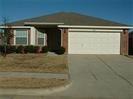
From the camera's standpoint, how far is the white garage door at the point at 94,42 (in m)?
26.4

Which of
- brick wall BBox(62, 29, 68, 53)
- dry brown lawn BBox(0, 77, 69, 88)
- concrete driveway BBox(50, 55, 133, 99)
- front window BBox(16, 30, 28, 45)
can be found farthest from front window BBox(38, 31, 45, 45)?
dry brown lawn BBox(0, 77, 69, 88)

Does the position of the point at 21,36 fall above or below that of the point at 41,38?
above

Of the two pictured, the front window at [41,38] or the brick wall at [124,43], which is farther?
the front window at [41,38]

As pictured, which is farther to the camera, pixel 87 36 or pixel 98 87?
pixel 87 36

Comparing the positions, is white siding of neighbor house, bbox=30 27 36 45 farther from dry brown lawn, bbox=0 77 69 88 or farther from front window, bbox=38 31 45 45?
dry brown lawn, bbox=0 77 69 88

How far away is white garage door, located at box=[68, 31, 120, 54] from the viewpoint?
2644 cm

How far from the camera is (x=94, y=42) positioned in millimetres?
26562

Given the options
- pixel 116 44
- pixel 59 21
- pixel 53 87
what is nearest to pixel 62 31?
pixel 59 21

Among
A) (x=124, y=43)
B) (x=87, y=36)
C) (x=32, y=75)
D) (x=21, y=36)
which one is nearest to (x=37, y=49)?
(x=21, y=36)

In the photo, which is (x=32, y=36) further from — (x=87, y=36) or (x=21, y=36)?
(x=87, y=36)

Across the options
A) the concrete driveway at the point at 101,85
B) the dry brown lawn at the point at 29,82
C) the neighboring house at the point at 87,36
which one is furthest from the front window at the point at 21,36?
the dry brown lawn at the point at 29,82

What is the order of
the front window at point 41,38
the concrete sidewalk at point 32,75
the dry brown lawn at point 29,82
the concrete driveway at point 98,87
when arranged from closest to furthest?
the concrete driveway at point 98,87
the dry brown lawn at point 29,82
the concrete sidewalk at point 32,75
the front window at point 41,38

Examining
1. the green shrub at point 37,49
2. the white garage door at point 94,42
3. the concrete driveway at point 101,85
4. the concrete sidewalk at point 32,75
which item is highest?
the white garage door at point 94,42

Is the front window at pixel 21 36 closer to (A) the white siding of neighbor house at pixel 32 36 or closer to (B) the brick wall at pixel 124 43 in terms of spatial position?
(A) the white siding of neighbor house at pixel 32 36
